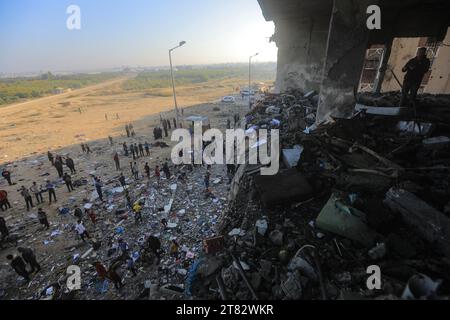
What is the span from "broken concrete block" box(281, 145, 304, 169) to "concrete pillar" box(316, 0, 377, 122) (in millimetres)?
2004

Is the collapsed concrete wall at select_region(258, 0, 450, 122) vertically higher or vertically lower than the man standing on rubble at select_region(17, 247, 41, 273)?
higher

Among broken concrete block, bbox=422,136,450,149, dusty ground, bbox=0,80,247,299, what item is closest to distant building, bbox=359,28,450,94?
broken concrete block, bbox=422,136,450,149

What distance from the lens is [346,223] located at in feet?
11.9

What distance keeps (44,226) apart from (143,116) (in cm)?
2204

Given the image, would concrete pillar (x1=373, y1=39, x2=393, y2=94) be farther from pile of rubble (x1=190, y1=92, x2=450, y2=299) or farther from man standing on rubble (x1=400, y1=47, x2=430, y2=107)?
pile of rubble (x1=190, y1=92, x2=450, y2=299)

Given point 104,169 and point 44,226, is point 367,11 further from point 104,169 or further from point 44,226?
point 104,169

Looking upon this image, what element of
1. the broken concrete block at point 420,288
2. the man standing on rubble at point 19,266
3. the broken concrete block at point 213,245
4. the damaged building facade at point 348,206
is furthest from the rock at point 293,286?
the man standing on rubble at point 19,266

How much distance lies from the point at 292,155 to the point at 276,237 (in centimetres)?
235

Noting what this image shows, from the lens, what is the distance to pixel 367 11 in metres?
5.75

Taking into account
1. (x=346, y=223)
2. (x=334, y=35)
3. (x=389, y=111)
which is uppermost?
(x=334, y=35)

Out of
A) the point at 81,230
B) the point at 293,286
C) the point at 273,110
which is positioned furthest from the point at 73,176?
the point at 293,286

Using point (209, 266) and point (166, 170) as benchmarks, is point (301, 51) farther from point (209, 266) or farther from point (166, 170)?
point (209, 266)

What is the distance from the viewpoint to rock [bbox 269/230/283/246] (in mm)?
3984

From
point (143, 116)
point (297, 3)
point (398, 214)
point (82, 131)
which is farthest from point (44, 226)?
point (143, 116)
